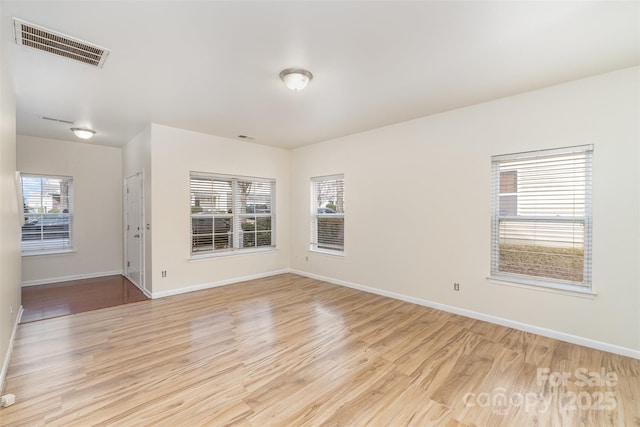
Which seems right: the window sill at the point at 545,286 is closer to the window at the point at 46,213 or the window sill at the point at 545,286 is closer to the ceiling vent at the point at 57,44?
the ceiling vent at the point at 57,44

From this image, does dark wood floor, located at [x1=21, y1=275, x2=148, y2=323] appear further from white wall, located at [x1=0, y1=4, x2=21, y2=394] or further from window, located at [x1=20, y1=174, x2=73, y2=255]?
white wall, located at [x1=0, y1=4, x2=21, y2=394]

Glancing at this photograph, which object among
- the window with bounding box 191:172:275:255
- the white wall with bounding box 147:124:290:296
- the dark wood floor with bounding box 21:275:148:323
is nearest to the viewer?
the dark wood floor with bounding box 21:275:148:323

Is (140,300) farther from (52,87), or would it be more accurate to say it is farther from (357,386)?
(357,386)

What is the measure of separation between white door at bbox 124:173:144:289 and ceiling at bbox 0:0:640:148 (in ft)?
5.26

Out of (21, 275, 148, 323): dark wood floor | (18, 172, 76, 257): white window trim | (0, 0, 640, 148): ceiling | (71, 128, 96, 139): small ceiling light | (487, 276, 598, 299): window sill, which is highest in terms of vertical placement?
(0, 0, 640, 148): ceiling

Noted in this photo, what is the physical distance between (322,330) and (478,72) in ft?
10.3

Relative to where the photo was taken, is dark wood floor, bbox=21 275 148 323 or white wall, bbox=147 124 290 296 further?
white wall, bbox=147 124 290 296

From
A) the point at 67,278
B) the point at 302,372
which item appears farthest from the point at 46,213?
the point at 302,372

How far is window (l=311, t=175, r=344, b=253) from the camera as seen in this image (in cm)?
540

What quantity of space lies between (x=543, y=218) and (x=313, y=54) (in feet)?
9.86

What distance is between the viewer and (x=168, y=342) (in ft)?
9.75

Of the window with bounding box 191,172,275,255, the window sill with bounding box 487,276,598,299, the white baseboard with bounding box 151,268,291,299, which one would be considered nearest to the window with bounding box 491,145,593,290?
the window sill with bounding box 487,276,598,299

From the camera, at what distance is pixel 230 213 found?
18.0ft

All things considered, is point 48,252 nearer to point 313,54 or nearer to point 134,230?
point 134,230
